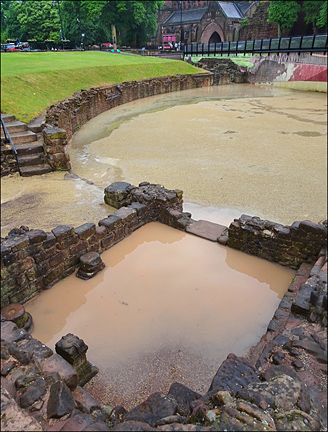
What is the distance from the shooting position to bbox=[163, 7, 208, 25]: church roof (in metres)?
47.2

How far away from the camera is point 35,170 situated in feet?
31.7

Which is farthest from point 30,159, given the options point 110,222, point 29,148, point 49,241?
point 49,241

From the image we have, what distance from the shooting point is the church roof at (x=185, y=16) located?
47.2m

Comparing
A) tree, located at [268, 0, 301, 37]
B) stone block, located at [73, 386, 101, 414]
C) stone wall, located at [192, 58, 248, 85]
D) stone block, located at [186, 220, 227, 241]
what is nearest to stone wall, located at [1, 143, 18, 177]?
stone block, located at [186, 220, 227, 241]

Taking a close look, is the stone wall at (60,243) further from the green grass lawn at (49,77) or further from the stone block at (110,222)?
the green grass lawn at (49,77)

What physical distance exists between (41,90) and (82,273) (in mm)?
13649

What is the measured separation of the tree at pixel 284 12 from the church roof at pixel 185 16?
47.8ft

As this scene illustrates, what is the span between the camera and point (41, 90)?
15891 mm

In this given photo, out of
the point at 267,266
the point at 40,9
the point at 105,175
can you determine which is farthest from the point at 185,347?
the point at 40,9

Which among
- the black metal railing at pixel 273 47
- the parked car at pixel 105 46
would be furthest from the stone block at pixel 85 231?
the parked car at pixel 105 46

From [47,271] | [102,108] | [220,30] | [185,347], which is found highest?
[220,30]

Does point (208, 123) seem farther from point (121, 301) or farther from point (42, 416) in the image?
point (42, 416)

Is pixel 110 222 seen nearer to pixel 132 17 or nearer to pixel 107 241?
pixel 107 241

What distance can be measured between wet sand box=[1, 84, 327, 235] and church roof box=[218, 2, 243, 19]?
108ft
